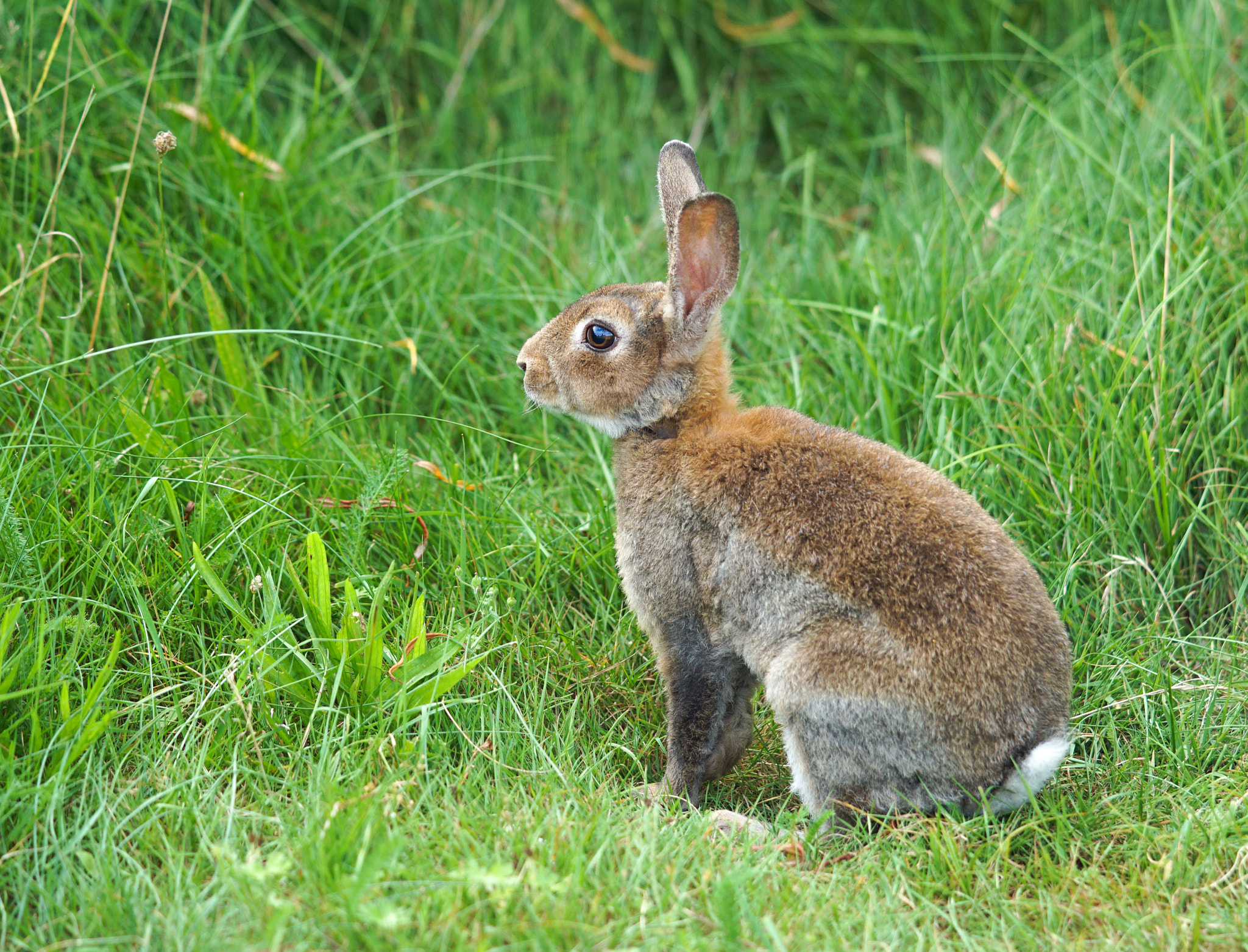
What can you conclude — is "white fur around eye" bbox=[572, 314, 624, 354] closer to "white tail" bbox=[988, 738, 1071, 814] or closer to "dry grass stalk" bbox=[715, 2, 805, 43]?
"white tail" bbox=[988, 738, 1071, 814]

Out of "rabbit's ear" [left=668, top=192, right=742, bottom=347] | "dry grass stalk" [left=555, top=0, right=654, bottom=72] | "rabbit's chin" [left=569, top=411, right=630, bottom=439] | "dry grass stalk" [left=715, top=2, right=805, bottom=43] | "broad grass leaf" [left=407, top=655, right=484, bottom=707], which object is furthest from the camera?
"dry grass stalk" [left=715, top=2, right=805, bottom=43]

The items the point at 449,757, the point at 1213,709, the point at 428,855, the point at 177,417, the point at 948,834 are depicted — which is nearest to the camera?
the point at 428,855

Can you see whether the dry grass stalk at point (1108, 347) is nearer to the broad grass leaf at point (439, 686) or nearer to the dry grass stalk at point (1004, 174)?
the dry grass stalk at point (1004, 174)

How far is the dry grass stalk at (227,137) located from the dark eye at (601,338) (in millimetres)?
1945

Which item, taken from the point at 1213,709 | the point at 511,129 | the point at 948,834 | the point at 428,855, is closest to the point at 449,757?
the point at 428,855

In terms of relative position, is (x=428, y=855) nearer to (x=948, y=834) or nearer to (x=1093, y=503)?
(x=948, y=834)

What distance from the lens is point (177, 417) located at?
164 inches

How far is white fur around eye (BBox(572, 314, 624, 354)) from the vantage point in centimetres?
398

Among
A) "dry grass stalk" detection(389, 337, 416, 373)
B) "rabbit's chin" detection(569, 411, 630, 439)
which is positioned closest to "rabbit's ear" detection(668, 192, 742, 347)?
"rabbit's chin" detection(569, 411, 630, 439)

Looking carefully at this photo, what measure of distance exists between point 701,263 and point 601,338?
0.41 m

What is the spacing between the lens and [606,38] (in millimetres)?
6605

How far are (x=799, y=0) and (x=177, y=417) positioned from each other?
14.0 feet

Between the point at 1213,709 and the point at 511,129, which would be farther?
the point at 511,129

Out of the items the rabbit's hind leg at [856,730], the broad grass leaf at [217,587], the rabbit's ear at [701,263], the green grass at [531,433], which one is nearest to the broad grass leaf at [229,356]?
the green grass at [531,433]
